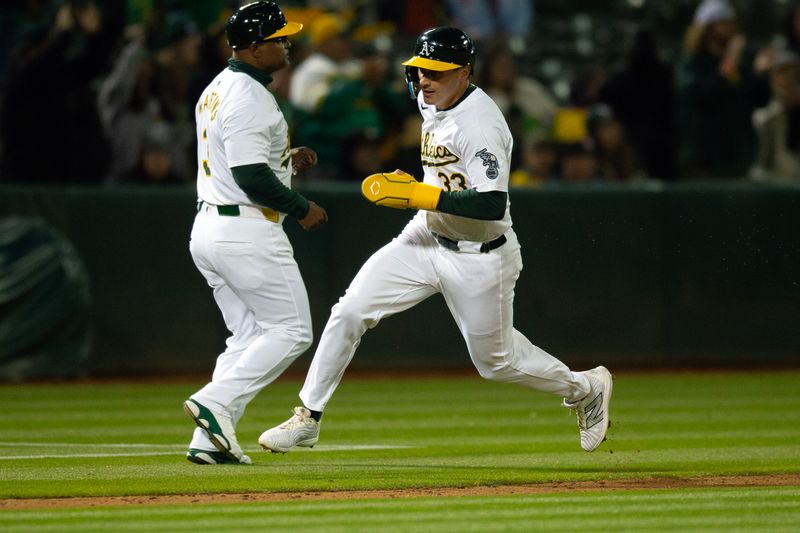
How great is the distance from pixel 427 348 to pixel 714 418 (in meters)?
3.48

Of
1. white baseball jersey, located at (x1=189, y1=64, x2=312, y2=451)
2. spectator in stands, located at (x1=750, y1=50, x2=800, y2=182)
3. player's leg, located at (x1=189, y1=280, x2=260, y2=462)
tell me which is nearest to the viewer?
white baseball jersey, located at (x1=189, y1=64, x2=312, y2=451)

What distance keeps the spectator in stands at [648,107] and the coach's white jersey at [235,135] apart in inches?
296

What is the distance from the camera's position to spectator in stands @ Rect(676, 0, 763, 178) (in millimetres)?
14031

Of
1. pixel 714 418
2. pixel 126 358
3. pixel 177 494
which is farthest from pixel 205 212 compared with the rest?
pixel 126 358

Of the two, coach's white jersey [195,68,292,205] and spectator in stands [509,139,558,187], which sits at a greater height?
coach's white jersey [195,68,292,205]

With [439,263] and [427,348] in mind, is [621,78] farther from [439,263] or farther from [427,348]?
[439,263]

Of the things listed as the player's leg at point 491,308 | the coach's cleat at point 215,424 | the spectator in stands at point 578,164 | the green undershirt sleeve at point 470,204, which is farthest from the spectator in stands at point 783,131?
the coach's cleat at point 215,424

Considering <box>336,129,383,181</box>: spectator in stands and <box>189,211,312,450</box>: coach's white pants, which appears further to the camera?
<box>336,129,383,181</box>: spectator in stands

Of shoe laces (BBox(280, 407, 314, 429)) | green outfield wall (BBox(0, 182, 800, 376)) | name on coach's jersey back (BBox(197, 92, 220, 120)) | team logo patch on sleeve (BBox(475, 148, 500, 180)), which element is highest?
name on coach's jersey back (BBox(197, 92, 220, 120))

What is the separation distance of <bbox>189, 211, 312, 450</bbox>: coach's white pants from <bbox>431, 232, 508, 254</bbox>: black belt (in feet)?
2.31

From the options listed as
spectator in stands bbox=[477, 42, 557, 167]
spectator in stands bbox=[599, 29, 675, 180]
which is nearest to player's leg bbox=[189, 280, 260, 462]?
spectator in stands bbox=[477, 42, 557, 167]

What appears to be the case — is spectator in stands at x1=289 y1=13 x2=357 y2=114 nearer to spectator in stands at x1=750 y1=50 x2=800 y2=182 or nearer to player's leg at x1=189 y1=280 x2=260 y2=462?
spectator in stands at x1=750 y1=50 x2=800 y2=182

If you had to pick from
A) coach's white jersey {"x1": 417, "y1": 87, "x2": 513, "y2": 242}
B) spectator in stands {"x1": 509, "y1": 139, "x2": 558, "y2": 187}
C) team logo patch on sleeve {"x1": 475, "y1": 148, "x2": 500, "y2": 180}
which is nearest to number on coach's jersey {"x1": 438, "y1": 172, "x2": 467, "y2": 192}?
coach's white jersey {"x1": 417, "y1": 87, "x2": 513, "y2": 242}

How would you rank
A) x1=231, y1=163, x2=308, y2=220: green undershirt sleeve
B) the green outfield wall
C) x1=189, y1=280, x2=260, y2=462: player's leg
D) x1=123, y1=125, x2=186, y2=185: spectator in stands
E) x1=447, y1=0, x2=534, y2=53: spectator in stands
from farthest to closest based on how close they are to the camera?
x1=447, y1=0, x2=534, y2=53: spectator in stands → x1=123, y1=125, x2=186, y2=185: spectator in stands → the green outfield wall → x1=189, y1=280, x2=260, y2=462: player's leg → x1=231, y1=163, x2=308, y2=220: green undershirt sleeve
